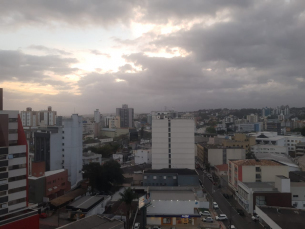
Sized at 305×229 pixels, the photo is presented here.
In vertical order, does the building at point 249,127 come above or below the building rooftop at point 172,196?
above

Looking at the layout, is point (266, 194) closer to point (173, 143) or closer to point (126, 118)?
point (173, 143)

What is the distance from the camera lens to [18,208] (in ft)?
34.0

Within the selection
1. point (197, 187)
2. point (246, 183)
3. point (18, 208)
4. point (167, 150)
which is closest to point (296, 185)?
point (246, 183)

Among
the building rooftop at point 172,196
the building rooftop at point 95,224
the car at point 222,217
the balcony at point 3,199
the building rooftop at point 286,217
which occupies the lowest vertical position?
the car at point 222,217

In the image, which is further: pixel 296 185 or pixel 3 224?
pixel 296 185

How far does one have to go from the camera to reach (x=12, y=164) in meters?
10.3

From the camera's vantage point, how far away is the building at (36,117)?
5623 cm

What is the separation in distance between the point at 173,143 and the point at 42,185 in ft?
37.0

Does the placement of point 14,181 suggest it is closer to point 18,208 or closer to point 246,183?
point 18,208

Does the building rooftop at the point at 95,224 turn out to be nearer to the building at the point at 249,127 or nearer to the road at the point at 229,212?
the road at the point at 229,212

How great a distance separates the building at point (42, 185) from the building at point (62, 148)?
3.64 metres

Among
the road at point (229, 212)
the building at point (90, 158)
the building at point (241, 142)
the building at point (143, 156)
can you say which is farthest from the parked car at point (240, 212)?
the building at point (241, 142)

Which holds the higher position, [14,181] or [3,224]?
[14,181]

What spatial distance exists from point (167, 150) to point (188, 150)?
6.19ft
